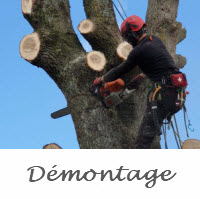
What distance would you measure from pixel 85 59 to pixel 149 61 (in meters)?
1.01

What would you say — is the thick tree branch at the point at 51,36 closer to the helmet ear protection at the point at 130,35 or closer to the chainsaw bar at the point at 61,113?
the helmet ear protection at the point at 130,35

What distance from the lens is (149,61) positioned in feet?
13.7

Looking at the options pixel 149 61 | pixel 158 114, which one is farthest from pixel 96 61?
pixel 158 114

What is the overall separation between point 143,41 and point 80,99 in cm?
114

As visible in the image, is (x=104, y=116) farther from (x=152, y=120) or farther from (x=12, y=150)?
(x=12, y=150)

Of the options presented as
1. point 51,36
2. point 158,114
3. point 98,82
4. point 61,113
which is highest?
point 51,36

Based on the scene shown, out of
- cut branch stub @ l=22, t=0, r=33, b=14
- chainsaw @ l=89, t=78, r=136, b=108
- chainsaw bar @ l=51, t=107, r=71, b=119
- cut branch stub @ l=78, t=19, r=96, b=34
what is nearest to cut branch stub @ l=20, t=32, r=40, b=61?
cut branch stub @ l=22, t=0, r=33, b=14

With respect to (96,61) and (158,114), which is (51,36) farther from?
(158,114)

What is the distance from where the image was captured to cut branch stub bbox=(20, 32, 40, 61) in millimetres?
4887

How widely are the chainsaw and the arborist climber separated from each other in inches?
2.9

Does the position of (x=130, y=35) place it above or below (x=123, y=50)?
below

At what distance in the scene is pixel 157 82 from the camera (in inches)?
166

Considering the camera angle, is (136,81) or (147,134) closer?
(147,134)

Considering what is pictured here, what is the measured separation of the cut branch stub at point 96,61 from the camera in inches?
188
